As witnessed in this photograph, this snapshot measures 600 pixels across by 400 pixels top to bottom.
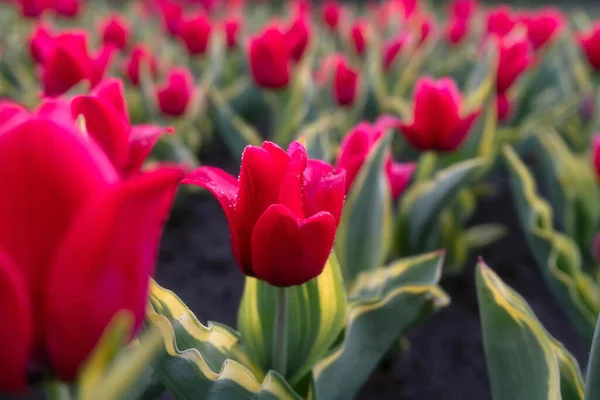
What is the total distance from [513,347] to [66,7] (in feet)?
6.35

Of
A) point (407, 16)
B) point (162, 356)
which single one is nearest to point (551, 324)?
point (162, 356)

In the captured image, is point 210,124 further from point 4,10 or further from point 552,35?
point 4,10

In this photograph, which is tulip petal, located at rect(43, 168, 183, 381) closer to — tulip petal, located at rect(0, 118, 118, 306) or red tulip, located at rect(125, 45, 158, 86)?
tulip petal, located at rect(0, 118, 118, 306)

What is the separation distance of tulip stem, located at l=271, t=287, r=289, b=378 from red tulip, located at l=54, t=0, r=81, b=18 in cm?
179

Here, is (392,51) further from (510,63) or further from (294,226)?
(294,226)

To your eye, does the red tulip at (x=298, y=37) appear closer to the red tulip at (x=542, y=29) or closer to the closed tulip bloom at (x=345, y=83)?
the closed tulip bloom at (x=345, y=83)

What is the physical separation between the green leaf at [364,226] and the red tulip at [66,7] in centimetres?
156

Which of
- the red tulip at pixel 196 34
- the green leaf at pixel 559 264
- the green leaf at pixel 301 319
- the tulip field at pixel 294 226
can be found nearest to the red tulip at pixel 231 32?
the tulip field at pixel 294 226

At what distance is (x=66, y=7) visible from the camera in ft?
6.85

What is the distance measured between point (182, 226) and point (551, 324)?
91 cm

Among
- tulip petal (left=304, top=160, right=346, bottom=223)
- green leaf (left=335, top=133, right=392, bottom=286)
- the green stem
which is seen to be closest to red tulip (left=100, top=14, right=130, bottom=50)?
green leaf (left=335, top=133, right=392, bottom=286)

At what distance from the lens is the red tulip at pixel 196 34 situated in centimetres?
178

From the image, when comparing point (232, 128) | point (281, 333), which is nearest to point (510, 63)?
point (232, 128)

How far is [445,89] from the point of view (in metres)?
1.02
